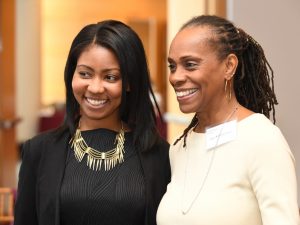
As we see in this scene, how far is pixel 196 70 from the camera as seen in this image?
178 centimetres

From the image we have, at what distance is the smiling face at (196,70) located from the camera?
1.78 m

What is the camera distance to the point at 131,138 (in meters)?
2.29

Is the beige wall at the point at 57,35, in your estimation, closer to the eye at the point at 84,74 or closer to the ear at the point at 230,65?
the eye at the point at 84,74

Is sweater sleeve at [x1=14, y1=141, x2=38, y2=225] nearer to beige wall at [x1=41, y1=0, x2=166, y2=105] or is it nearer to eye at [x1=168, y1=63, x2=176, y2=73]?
eye at [x1=168, y1=63, x2=176, y2=73]

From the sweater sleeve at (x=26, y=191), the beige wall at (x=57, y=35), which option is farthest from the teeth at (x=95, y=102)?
the beige wall at (x=57, y=35)

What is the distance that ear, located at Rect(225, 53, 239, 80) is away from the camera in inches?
71.6

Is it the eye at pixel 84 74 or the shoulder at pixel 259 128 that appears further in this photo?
the eye at pixel 84 74

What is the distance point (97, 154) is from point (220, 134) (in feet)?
1.95

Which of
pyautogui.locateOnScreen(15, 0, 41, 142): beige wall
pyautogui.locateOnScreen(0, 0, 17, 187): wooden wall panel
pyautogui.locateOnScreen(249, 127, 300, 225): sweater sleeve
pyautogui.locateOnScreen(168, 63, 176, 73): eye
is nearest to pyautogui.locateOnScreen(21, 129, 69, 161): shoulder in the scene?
pyautogui.locateOnScreen(168, 63, 176, 73): eye

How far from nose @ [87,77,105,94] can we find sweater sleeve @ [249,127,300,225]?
680mm

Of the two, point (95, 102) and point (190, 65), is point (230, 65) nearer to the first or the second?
point (190, 65)

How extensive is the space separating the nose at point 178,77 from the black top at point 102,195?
1.62 ft

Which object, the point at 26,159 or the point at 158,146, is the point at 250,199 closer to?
the point at 158,146

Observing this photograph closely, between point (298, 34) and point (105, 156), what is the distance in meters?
1.36
